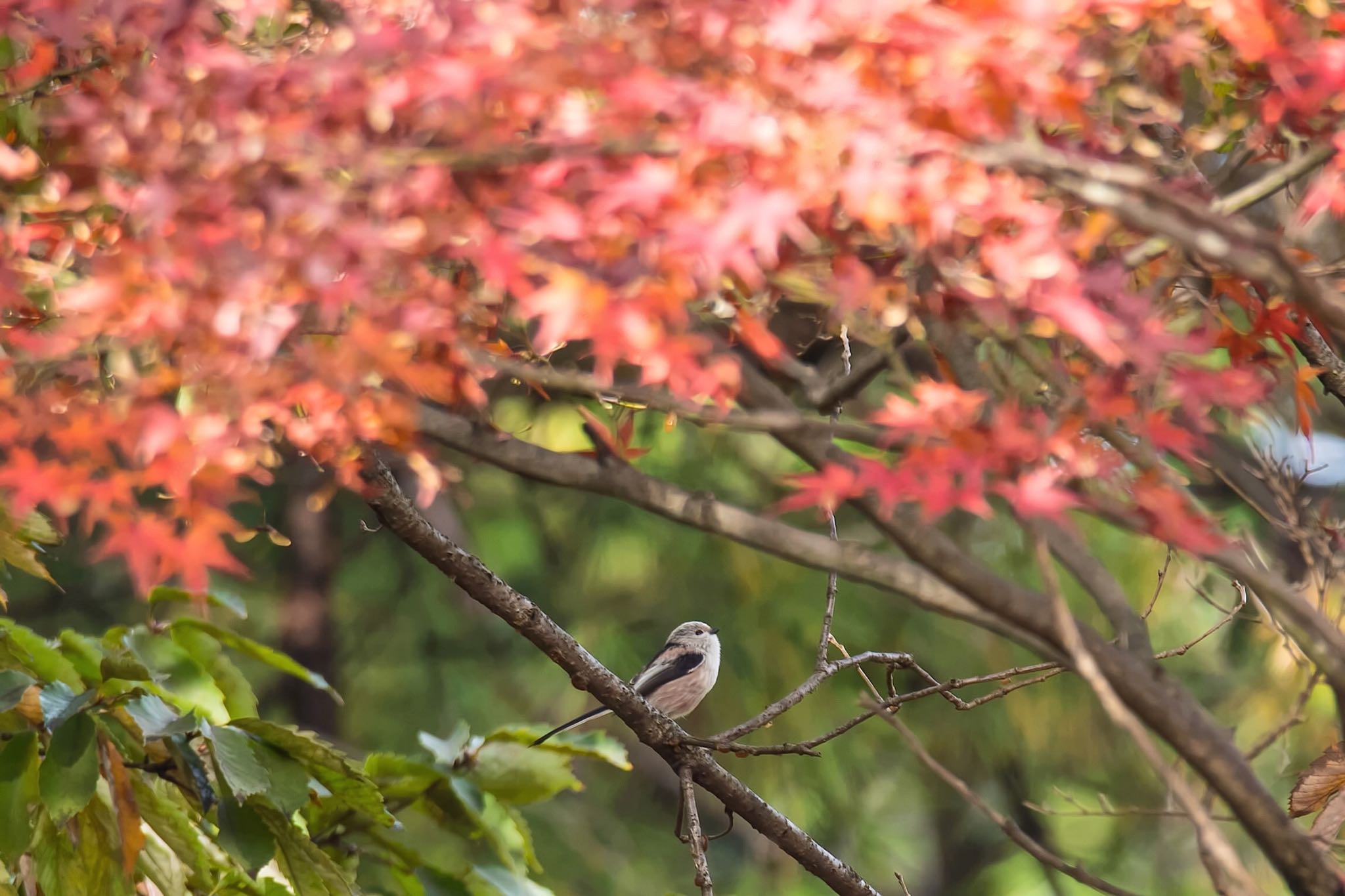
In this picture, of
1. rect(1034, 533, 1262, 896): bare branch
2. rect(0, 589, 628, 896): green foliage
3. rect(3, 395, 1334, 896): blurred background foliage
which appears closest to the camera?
rect(1034, 533, 1262, 896): bare branch

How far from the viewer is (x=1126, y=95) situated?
1.24 m

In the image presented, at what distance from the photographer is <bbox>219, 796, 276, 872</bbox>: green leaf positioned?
1.71m

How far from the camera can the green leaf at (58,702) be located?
159 cm

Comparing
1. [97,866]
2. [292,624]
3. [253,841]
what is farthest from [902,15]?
[292,624]

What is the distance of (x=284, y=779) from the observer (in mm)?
1722

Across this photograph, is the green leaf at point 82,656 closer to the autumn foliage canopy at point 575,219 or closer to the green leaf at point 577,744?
the green leaf at point 577,744

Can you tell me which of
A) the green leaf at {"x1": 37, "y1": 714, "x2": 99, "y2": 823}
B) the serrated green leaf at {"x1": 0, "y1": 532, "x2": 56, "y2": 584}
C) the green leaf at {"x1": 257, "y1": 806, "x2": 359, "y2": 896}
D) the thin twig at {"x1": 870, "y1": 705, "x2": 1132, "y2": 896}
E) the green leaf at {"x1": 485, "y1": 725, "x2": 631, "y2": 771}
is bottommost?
the green leaf at {"x1": 485, "y1": 725, "x2": 631, "y2": 771}

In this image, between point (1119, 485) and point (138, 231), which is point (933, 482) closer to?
point (1119, 485)

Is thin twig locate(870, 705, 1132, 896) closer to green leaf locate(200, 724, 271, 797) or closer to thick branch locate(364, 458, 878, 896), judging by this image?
thick branch locate(364, 458, 878, 896)

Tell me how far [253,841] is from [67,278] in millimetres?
845

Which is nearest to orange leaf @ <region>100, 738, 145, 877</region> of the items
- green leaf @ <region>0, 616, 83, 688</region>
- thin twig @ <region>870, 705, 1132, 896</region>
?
green leaf @ <region>0, 616, 83, 688</region>

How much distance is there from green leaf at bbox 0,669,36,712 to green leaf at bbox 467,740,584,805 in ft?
2.28

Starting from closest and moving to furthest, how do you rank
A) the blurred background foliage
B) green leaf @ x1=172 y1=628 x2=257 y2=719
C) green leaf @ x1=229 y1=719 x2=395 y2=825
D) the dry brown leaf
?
1. the dry brown leaf
2. green leaf @ x1=229 y1=719 x2=395 y2=825
3. green leaf @ x1=172 y1=628 x2=257 y2=719
4. the blurred background foliage

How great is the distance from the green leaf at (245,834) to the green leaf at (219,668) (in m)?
0.36
